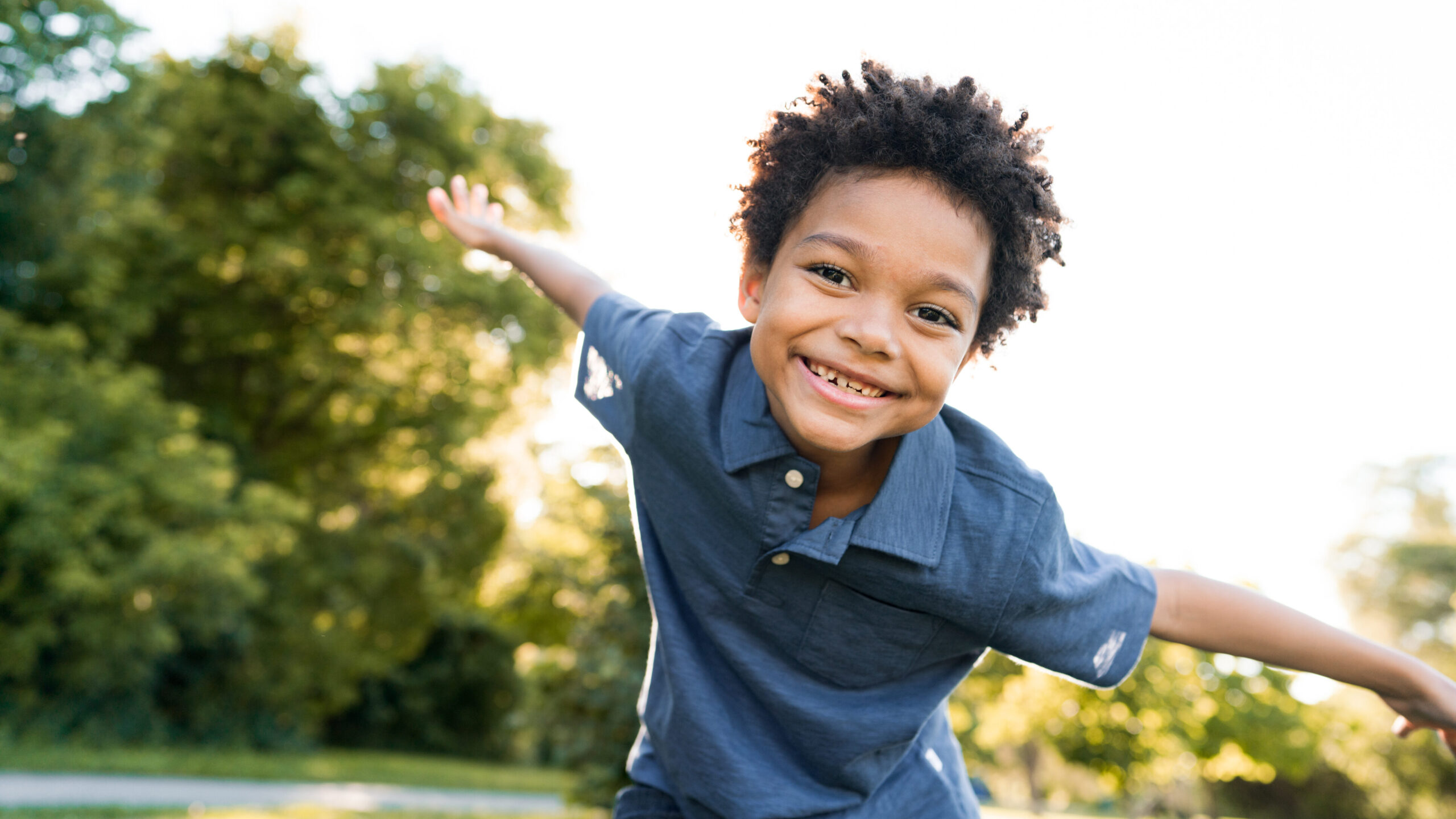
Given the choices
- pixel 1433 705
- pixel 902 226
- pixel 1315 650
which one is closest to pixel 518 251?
pixel 902 226

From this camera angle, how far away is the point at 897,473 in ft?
5.78

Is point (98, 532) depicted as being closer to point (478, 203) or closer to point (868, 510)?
point (478, 203)

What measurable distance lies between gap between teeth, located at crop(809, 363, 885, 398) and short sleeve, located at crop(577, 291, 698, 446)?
39 centimetres

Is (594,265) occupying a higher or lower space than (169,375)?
higher

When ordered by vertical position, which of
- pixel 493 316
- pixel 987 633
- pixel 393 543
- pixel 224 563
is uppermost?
pixel 987 633

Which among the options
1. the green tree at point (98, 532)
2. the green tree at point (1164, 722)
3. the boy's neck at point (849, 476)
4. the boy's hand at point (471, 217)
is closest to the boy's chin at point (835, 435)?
the boy's neck at point (849, 476)

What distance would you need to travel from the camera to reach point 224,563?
11891 millimetres

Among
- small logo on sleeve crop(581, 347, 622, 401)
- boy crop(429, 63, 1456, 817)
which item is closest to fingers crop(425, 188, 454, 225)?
small logo on sleeve crop(581, 347, 622, 401)

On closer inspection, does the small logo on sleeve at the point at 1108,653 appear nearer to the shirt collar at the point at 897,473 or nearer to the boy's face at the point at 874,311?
the shirt collar at the point at 897,473

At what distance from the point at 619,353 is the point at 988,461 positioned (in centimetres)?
78

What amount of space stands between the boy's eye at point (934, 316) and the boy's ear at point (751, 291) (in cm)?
38

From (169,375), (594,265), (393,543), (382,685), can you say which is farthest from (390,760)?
(594,265)

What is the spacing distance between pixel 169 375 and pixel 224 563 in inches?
203

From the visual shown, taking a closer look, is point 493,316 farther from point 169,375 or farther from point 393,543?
point 169,375
